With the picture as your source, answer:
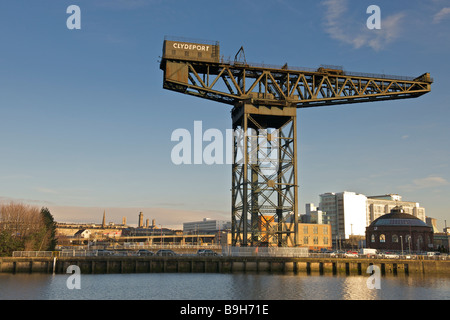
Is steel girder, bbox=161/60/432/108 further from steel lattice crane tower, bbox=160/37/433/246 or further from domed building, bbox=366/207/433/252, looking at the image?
domed building, bbox=366/207/433/252

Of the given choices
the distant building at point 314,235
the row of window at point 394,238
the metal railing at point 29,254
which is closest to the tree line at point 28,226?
the metal railing at point 29,254

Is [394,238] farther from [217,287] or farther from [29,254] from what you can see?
[29,254]

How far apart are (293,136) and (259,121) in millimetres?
5722

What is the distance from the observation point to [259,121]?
6525 cm

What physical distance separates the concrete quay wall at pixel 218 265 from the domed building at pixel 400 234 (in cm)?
4708

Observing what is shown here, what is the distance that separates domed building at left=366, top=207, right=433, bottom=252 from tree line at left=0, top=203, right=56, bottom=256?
79.2 m

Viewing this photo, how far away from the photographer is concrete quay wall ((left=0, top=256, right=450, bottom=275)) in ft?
180

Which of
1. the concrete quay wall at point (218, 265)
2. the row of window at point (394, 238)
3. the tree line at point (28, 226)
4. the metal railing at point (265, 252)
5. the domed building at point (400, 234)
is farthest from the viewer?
the domed building at point (400, 234)

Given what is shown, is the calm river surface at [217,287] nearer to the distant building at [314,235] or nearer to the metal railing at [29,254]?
the metal railing at [29,254]

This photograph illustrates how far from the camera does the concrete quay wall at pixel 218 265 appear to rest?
54812 mm
